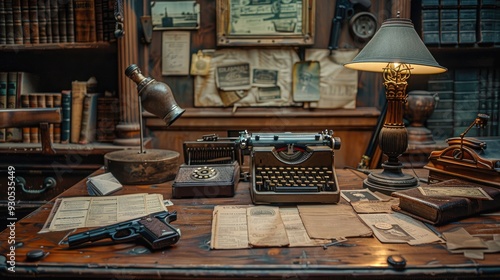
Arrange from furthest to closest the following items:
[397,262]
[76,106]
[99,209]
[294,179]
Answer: [76,106], [294,179], [99,209], [397,262]

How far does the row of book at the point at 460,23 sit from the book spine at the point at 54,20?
2.04 metres

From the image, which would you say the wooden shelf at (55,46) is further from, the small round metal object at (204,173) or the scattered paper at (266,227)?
the scattered paper at (266,227)

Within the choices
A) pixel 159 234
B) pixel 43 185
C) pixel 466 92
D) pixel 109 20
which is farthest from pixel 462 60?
pixel 43 185

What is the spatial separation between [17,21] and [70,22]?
31cm

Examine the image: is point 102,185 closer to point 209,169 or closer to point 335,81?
point 209,169

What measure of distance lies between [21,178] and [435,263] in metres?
2.15

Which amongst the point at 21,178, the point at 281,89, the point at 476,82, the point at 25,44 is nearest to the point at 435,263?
the point at 281,89

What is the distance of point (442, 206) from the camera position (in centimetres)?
114

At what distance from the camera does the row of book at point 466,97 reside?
2320 mm

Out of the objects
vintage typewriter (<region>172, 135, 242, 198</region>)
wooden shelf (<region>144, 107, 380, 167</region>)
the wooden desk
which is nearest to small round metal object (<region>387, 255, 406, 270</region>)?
the wooden desk

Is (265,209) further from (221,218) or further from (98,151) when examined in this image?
(98,151)

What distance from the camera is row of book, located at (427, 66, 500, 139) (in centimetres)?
232

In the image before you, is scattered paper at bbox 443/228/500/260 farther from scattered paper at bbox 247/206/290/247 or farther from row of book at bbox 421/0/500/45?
row of book at bbox 421/0/500/45

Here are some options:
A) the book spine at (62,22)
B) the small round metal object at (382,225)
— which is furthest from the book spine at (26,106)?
the small round metal object at (382,225)
